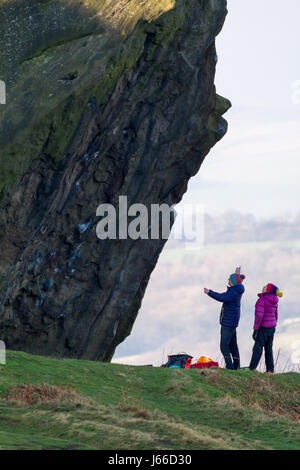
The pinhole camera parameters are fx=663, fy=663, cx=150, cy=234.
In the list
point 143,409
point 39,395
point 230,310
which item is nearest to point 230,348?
point 230,310

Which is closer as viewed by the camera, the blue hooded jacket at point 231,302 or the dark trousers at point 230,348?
the blue hooded jacket at point 231,302

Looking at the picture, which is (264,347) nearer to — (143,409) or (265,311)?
(265,311)

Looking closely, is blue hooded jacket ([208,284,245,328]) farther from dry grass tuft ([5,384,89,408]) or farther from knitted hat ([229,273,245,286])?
dry grass tuft ([5,384,89,408])

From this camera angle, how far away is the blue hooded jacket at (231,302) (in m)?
16.9

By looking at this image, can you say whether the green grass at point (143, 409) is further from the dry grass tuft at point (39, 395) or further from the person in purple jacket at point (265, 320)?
the person in purple jacket at point (265, 320)

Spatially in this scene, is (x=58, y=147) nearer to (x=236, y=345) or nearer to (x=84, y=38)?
(x=84, y=38)

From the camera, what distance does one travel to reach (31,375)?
1280 centimetres

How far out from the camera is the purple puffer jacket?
17.0 meters

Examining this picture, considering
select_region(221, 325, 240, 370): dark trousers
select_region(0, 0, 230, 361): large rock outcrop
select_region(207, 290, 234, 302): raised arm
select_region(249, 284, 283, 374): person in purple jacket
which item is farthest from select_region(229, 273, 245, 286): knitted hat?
select_region(0, 0, 230, 361): large rock outcrop

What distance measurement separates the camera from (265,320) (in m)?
17.1

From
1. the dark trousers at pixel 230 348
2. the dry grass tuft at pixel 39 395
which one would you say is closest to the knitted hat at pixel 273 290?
the dark trousers at pixel 230 348

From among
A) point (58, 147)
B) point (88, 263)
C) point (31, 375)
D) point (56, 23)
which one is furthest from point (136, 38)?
point (31, 375)

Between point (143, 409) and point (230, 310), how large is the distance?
7.08m

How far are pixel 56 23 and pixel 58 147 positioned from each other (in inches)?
164
